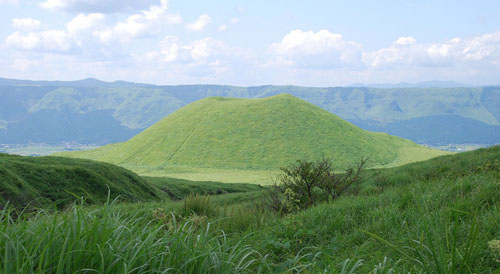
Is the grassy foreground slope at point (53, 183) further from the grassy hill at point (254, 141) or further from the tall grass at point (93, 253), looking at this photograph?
the grassy hill at point (254, 141)

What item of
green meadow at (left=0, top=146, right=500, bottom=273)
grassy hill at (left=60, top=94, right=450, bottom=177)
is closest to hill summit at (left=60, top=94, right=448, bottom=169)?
grassy hill at (left=60, top=94, right=450, bottom=177)

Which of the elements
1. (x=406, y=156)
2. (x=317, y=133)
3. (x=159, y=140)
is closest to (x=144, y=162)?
(x=159, y=140)

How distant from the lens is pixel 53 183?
20359mm

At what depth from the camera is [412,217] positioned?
19.8 feet

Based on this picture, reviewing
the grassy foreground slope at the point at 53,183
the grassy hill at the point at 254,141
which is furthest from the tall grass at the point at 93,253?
the grassy hill at the point at 254,141

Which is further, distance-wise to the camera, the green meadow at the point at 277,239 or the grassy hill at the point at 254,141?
the grassy hill at the point at 254,141

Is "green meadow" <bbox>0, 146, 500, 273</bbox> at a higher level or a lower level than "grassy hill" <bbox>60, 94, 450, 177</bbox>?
higher

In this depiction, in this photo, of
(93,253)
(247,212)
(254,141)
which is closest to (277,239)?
(247,212)

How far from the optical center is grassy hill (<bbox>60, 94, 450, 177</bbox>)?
68375 mm

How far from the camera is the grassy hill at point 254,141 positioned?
6838 centimetres

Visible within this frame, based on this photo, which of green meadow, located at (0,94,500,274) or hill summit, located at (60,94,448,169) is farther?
hill summit, located at (60,94,448,169)

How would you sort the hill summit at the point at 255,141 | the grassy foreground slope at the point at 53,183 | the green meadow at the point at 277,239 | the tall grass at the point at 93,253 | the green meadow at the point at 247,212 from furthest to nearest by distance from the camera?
the hill summit at the point at 255,141 → the grassy foreground slope at the point at 53,183 → the green meadow at the point at 247,212 → the green meadow at the point at 277,239 → the tall grass at the point at 93,253

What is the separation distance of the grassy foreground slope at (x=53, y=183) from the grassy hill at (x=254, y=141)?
39.3 m

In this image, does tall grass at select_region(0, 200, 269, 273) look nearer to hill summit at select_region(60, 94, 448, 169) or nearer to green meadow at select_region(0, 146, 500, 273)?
green meadow at select_region(0, 146, 500, 273)
